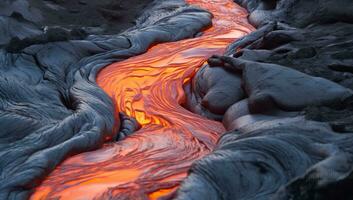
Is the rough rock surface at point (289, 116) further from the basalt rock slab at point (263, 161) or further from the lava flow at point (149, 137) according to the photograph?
the lava flow at point (149, 137)

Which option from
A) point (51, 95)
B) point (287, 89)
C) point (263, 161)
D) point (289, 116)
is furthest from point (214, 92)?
point (263, 161)

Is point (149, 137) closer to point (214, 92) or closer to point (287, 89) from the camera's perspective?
point (214, 92)

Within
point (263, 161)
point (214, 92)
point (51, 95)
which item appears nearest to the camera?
point (263, 161)

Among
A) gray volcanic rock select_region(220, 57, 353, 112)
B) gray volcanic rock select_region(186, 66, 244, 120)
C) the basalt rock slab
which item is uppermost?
the basalt rock slab

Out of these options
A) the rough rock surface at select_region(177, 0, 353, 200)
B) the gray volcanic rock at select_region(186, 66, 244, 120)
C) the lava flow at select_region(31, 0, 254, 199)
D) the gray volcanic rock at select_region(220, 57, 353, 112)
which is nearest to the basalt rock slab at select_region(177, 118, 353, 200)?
the rough rock surface at select_region(177, 0, 353, 200)

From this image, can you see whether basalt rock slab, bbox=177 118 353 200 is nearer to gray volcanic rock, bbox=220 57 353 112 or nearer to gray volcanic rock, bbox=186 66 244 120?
gray volcanic rock, bbox=220 57 353 112

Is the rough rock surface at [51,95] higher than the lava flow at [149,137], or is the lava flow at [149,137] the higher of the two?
the rough rock surface at [51,95]

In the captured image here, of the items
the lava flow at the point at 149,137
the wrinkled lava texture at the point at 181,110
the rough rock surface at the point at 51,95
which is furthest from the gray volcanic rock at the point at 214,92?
the rough rock surface at the point at 51,95
